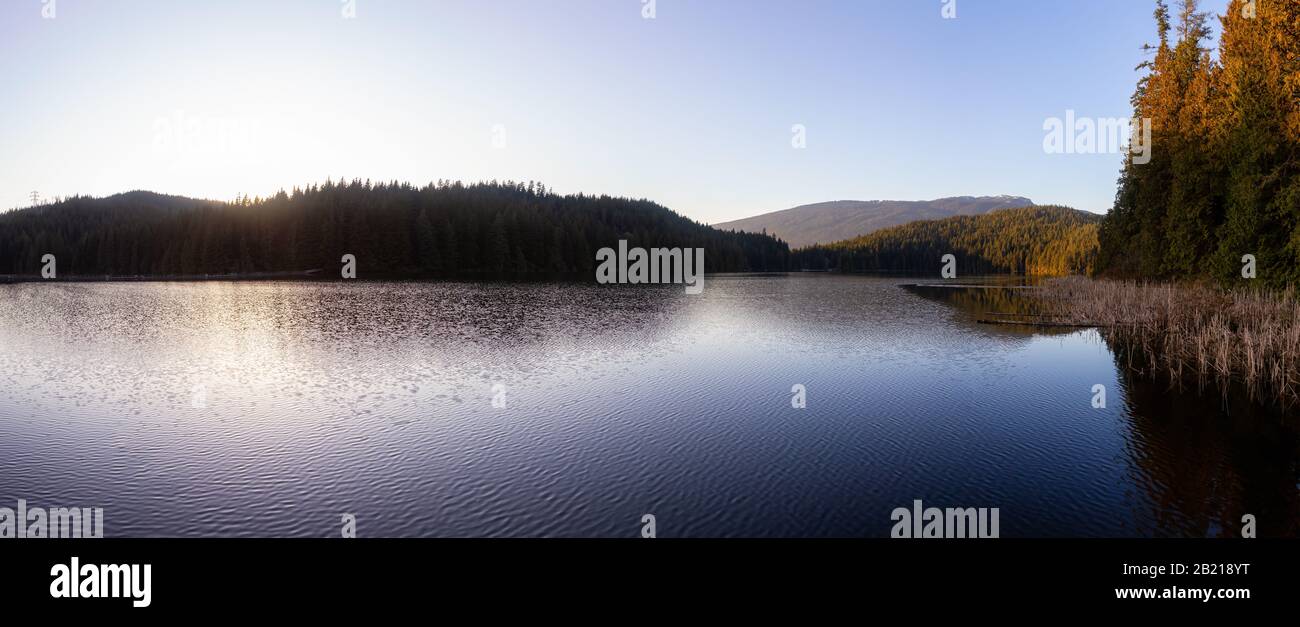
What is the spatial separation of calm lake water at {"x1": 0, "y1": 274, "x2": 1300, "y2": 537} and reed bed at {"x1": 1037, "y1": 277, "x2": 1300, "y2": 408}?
167 centimetres

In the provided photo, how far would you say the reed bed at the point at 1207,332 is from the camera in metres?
18.7

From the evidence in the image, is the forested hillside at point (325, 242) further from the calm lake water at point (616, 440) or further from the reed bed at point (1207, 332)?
the reed bed at point (1207, 332)

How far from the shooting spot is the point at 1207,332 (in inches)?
872

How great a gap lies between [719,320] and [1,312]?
5029cm

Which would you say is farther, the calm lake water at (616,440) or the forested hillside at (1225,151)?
the forested hillside at (1225,151)

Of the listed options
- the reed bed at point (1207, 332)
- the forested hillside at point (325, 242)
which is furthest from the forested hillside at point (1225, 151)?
the forested hillside at point (325, 242)

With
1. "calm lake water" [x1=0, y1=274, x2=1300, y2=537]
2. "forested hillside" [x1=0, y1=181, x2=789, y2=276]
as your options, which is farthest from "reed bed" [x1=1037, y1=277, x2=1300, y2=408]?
"forested hillside" [x1=0, y1=181, x2=789, y2=276]

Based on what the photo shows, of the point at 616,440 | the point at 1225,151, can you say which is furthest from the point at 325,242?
the point at 1225,151

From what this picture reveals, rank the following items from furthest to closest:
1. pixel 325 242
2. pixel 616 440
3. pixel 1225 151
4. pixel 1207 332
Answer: pixel 325 242
pixel 1225 151
pixel 1207 332
pixel 616 440

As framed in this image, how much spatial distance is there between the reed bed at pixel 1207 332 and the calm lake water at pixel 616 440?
1.67 m

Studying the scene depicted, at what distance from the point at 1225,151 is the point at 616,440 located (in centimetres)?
3886

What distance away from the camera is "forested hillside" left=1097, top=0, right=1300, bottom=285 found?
2870 centimetres

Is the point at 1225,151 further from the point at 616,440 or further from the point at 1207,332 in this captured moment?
the point at 616,440

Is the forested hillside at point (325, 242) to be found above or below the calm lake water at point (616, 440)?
above
